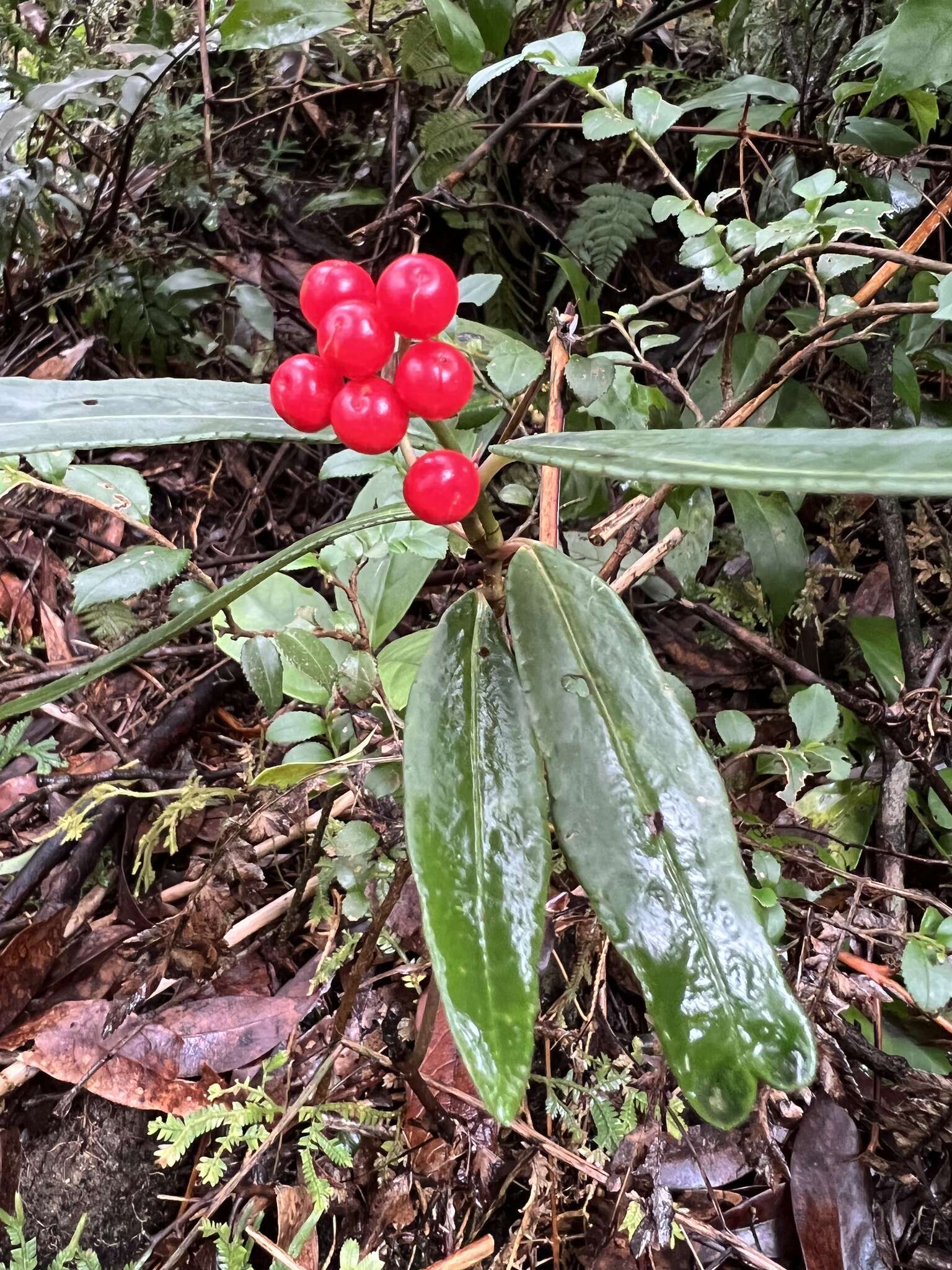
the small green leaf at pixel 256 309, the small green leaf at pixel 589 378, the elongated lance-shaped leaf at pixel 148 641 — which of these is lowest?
the small green leaf at pixel 256 309

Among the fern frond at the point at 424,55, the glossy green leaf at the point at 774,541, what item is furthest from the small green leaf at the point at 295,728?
the fern frond at the point at 424,55

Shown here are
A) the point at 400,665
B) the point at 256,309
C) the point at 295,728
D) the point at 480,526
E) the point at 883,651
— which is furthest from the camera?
the point at 256,309

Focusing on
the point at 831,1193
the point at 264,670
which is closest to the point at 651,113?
the point at 264,670

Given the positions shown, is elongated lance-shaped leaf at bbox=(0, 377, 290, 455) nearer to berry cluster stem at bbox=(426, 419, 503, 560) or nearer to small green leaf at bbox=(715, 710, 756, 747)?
berry cluster stem at bbox=(426, 419, 503, 560)

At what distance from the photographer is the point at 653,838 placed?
0.61 metres

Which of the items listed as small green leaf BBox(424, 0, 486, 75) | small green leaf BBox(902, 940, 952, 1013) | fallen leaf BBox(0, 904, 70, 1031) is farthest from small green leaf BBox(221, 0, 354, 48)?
small green leaf BBox(902, 940, 952, 1013)

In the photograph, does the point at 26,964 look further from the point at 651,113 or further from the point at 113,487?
the point at 651,113

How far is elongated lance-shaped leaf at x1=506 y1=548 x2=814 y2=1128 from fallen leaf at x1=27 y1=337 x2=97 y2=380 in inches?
50.8

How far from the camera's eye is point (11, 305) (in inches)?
65.2

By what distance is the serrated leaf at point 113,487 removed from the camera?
79cm

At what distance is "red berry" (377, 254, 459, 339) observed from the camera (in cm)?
52

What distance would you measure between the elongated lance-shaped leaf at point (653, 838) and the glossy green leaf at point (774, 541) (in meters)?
0.49

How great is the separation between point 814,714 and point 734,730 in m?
0.09

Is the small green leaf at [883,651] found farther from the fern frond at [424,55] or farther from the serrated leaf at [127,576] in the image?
the fern frond at [424,55]
